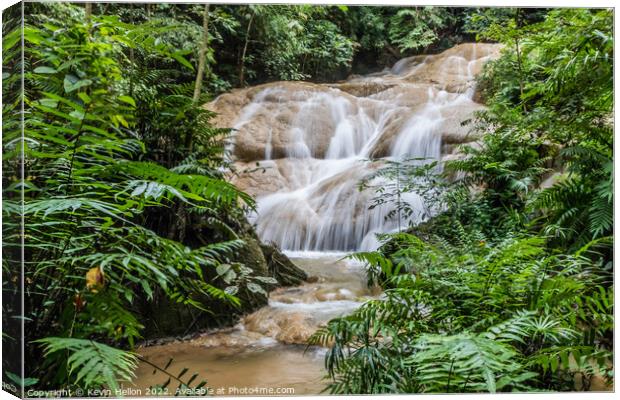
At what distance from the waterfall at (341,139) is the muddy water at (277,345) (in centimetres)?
21

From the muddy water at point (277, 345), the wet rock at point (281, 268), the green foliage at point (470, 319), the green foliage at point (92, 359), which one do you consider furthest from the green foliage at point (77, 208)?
the wet rock at point (281, 268)

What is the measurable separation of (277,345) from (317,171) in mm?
1046

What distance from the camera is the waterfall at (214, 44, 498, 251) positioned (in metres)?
2.74

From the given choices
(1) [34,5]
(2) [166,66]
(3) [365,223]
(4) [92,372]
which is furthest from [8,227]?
(3) [365,223]

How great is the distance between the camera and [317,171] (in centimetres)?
302

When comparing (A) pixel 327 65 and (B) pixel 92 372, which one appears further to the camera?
(A) pixel 327 65

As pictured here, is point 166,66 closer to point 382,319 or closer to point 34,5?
point 34,5

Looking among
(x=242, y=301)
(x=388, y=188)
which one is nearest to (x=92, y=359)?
(x=242, y=301)

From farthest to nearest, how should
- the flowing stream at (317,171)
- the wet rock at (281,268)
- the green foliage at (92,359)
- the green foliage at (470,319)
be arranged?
the wet rock at (281,268), the flowing stream at (317,171), the green foliage at (470,319), the green foliage at (92,359)

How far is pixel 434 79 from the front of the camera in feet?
9.34

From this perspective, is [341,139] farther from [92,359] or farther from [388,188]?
[92,359]

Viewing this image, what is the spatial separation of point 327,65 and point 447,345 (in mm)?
1720

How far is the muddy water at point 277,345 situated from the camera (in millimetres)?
2264

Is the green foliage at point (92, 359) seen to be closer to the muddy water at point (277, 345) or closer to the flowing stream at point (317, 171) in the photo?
the muddy water at point (277, 345)
